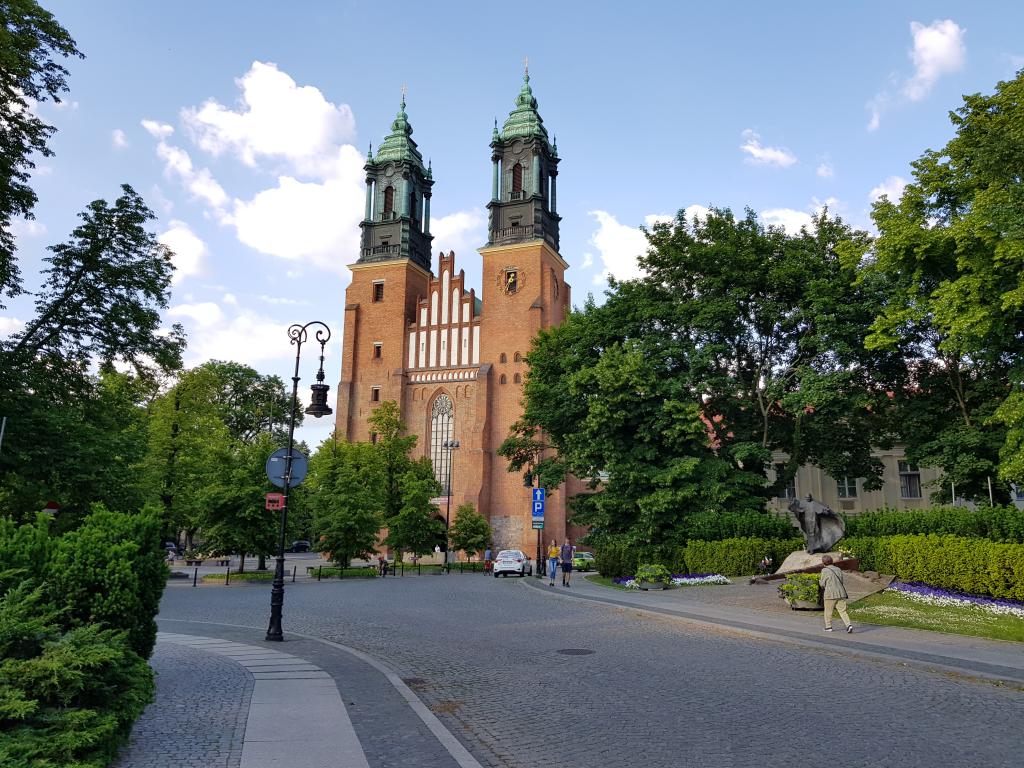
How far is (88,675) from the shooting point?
16.1ft

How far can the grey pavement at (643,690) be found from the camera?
5840 millimetres

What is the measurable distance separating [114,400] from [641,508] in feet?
57.6

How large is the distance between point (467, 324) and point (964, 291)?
4268 centimetres

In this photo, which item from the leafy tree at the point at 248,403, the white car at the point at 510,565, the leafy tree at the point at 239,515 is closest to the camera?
the leafy tree at the point at 239,515

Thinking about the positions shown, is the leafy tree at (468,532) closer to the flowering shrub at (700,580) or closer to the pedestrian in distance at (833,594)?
the flowering shrub at (700,580)

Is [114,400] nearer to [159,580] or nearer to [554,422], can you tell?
[554,422]

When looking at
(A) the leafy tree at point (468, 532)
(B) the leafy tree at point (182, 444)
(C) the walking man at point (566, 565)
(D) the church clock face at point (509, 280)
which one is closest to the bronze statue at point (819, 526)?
(C) the walking man at point (566, 565)

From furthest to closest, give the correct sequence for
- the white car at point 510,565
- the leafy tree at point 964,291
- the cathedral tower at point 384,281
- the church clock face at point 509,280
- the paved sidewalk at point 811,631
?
the cathedral tower at point 384,281 < the church clock face at point 509,280 < the white car at point 510,565 < the leafy tree at point 964,291 < the paved sidewalk at point 811,631

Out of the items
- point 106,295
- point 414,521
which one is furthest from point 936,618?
point 414,521

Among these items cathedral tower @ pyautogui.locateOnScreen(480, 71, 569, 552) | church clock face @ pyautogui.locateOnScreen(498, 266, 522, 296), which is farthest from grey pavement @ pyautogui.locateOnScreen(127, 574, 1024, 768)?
church clock face @ pyautogui.locateOnScreen(498, 266, 522, 296)

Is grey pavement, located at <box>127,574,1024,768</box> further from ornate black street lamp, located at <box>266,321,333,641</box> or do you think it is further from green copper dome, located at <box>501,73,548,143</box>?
green copper dome, located at <box>501,73,548,143</box>

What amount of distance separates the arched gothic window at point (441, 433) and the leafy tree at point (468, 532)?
8157mm

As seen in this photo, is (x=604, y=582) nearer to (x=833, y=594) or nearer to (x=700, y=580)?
(x=700, y=580)

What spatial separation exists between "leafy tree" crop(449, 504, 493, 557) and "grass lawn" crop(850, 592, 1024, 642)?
31.7 metres
